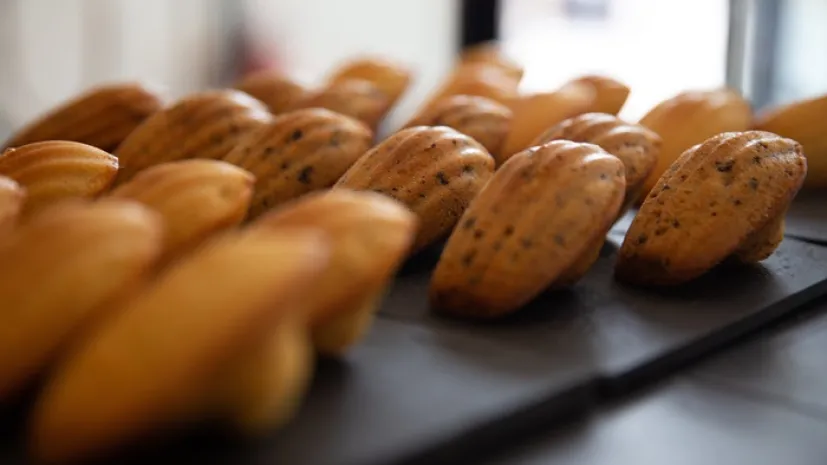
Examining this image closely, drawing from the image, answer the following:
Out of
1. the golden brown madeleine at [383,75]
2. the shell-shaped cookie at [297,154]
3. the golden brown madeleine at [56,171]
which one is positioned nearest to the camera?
Result: the golden brown madeleine at [56,171]

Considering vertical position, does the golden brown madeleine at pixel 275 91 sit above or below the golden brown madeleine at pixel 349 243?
below

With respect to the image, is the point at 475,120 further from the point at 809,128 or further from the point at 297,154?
the point at 809,128

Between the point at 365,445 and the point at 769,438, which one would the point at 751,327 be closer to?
the point at 769,438

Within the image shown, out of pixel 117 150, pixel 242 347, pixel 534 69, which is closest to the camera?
pixel 242 347

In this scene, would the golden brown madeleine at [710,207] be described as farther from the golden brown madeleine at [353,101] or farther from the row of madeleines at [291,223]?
the golden brown madeleine at [353,101]

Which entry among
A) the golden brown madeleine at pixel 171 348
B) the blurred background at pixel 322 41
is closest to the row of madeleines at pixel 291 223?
the golden brown madeleine at pixel 171 348

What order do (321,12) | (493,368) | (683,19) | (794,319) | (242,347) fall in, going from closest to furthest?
(242,347) → (493,368) → (794,319) → (683,19) → (321,12)

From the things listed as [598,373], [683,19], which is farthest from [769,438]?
[683,19]
